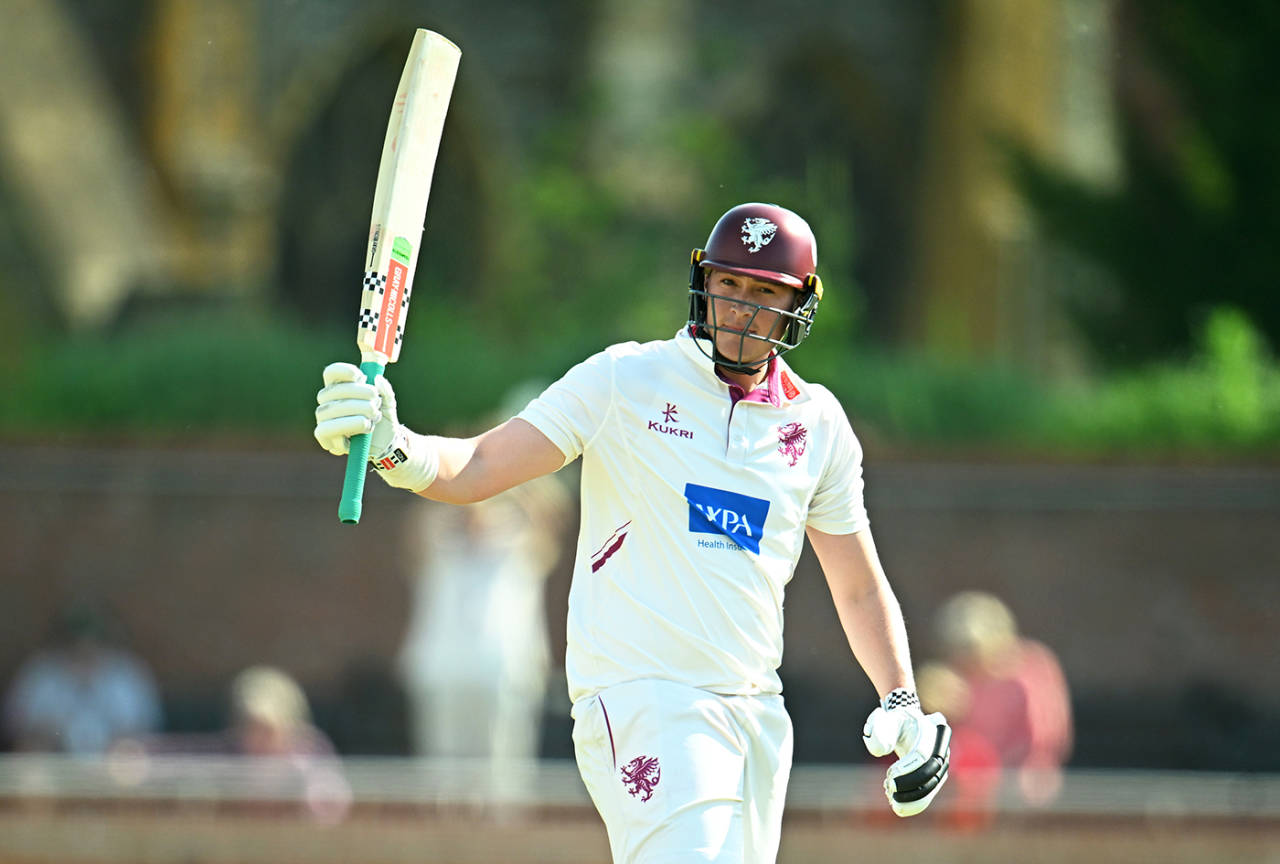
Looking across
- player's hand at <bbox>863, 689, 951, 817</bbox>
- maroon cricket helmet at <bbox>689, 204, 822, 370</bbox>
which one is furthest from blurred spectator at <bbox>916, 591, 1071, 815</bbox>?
maroon cricket helmet at <bbox>689, 204, 822, 370</bbox>

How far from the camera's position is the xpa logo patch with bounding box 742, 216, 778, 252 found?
4.77 meters

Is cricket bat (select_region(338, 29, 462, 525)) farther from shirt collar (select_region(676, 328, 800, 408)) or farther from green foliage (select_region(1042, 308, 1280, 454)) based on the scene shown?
green foliage (select_region(1042, 308, 1280, 454))

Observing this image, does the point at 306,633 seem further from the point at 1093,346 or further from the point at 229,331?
the point at 1093,346

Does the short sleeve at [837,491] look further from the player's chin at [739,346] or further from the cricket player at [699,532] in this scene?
the player's chin at [739,346]

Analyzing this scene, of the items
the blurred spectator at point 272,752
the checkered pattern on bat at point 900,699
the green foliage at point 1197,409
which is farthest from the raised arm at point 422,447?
the green foliage at point 1197,409

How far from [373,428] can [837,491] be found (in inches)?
44.3

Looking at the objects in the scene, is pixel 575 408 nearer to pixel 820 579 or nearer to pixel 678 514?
pixel 678 514

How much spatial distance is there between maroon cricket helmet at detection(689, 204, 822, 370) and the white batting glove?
724 millimetres

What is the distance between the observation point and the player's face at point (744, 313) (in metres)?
4.76

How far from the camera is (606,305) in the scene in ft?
54.7

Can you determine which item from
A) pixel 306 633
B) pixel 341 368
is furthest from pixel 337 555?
pixel 341 368

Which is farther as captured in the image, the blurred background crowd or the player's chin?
the blurred background crowd

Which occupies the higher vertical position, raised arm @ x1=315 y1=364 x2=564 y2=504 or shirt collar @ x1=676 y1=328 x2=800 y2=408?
shirt collar @ x1=676 y1=328 x2=800 y2=408

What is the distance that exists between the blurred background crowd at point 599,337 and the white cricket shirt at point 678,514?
454 cm
